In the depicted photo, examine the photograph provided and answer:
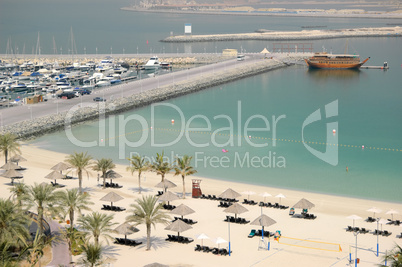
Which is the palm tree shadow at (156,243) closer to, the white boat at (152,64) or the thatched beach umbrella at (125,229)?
→ the thatched beach umbrella at (125,229)

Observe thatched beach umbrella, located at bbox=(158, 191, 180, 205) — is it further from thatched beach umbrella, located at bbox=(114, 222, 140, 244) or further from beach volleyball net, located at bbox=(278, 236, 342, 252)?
beach volleyball net, located at bbox=(278, 236, 342, 252)

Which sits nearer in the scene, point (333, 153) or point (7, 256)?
point (7, 256)

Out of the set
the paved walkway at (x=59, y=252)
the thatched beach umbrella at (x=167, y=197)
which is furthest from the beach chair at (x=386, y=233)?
the paved walkway at (x=59, y=252)

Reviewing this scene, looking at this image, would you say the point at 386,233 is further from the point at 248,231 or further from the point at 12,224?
the point at 12,224

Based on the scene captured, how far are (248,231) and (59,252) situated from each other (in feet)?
40.5

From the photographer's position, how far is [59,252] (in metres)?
39.2

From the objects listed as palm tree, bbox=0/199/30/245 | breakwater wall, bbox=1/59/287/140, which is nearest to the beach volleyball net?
palm tree, bbox=0/199/30/245

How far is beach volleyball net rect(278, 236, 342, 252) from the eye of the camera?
1599 inches

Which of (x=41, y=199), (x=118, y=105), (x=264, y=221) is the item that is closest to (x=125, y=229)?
(x=41, y=199)

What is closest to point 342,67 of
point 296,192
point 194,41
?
point 194,41

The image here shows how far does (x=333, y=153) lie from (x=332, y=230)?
2647cm

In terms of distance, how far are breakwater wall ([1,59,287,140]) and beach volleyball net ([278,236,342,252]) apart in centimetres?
4085

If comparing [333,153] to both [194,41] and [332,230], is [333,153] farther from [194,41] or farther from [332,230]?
[194,41]

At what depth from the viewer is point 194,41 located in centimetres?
19300
